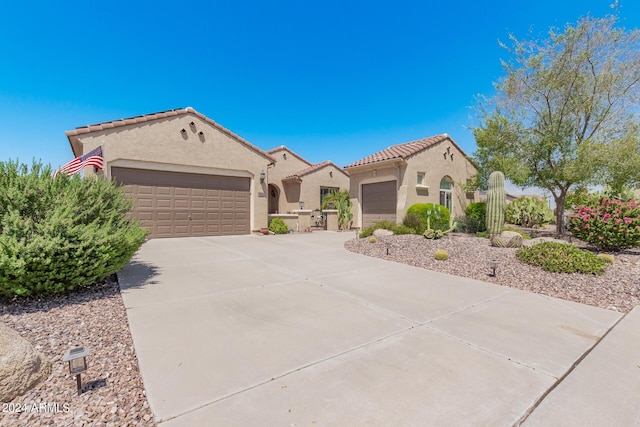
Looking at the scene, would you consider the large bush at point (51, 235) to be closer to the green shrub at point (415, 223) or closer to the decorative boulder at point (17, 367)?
the decorative boulder at point (17, 367)

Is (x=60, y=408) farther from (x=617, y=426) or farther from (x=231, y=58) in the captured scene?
(x=231, y=58)

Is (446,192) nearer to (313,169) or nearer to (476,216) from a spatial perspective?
(476,216)

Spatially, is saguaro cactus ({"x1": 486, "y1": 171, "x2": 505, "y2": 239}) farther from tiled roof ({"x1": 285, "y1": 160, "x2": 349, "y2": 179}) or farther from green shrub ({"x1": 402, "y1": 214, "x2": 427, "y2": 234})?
tiled roof ({"x1": 285, "y1": 160, "x2": 349, "y2": 179})

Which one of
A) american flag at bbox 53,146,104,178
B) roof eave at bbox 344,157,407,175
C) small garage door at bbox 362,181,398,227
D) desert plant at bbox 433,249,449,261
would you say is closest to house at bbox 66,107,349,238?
american flag at bbox 53,146,104,178

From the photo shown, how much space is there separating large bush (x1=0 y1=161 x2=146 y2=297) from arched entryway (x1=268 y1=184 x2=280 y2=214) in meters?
15.6

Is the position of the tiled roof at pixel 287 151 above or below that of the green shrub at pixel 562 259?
above

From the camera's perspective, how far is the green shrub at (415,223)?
42.2ft

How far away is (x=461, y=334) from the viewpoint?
3.41m

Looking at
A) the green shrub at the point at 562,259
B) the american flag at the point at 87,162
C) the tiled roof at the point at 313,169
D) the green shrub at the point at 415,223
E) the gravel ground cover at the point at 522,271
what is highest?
the tiled roof at the point at 313,169

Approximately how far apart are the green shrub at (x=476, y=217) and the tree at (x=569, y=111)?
2.30m

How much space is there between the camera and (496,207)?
1067 cm

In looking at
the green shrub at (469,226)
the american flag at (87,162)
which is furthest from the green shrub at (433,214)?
the american flag at (87,162)

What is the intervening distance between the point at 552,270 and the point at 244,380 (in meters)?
6.48

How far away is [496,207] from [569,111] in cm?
630
